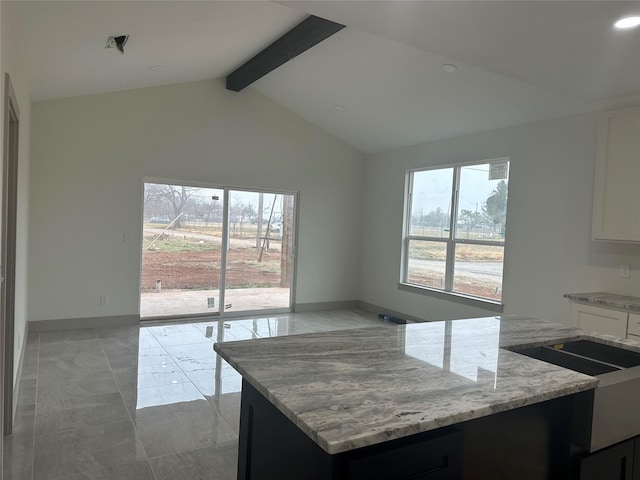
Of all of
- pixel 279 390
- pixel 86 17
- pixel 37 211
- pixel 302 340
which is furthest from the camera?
pixel 37 211

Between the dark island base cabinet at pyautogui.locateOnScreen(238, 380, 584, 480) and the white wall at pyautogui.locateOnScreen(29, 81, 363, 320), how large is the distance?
179 inches

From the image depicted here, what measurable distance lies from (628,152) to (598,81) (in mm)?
751

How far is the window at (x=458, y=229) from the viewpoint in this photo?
5.25m

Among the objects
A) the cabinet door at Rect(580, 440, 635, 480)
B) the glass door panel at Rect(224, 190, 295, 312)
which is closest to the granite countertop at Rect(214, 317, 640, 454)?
the cabinet door at Rect(580, 440, 635, 480)

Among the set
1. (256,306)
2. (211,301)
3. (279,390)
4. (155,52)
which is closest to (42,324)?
(211,301)

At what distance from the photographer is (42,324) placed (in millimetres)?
5184

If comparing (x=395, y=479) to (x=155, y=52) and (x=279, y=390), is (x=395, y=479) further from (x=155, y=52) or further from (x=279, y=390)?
(x=155, y=52)

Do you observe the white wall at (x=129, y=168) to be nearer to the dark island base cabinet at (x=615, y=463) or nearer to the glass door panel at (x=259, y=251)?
the glass door panel at (x=259, y=251)

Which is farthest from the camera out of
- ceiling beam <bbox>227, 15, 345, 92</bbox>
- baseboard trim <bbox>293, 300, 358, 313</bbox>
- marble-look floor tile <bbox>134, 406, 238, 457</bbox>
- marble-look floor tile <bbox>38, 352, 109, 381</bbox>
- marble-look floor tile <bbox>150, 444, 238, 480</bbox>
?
baseboard trim <bbox>293, 300, 358, 313</bbox>

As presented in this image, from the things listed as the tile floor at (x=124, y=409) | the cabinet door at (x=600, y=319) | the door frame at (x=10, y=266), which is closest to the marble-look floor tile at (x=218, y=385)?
the tile floor at (x=124, y=409)

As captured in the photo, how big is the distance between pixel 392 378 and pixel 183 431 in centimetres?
202

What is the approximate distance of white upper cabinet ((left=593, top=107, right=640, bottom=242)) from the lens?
355cm

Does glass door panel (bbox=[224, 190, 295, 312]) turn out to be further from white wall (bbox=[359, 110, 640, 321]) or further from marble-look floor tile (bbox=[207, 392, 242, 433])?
marble-look floor tile (bbox=[207, 392, 242, 433])

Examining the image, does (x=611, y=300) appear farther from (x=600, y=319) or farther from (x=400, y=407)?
(x=400, y=407)
